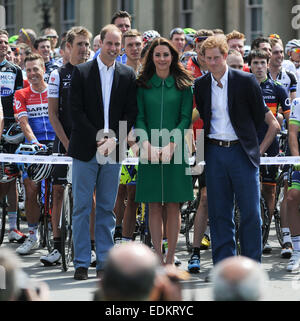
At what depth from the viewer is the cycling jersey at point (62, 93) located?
27.0ft

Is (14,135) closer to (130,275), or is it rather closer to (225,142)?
(225,142)

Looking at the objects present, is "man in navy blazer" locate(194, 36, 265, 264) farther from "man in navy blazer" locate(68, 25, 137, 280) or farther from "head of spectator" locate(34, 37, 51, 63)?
"head of spectator" locate(34, 37, 51, 63)

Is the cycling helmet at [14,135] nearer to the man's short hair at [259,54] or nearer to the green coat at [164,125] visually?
the green coat at [164,125]

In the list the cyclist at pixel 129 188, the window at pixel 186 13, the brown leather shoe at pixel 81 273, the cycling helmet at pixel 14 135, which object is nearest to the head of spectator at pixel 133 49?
the cyclist at pixel 129 188

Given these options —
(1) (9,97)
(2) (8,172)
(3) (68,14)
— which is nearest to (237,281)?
(2) (8,172)

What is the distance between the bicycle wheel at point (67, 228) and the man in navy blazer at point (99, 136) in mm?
495

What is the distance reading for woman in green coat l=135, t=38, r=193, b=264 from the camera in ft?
24.7

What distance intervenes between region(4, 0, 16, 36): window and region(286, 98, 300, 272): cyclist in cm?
3193

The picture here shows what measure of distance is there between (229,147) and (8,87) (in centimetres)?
397

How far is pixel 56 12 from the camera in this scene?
123 ft

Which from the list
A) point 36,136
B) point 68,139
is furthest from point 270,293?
point 36,136

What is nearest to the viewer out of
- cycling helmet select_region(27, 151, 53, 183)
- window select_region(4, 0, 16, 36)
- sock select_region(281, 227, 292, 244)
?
cycling helmet select_region(27, 151, 53, 183)

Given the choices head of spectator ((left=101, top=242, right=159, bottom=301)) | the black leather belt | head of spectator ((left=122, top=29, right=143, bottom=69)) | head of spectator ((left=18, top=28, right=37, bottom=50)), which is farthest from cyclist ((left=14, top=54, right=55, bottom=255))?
head of spectator ((left=18, top=28, right=37, bottom=50))

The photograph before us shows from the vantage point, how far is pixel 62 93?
8.28 meters
